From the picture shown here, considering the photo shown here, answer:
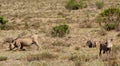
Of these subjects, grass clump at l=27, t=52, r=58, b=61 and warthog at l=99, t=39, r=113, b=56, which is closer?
warthog at l=99, t=39, r=113, b=56

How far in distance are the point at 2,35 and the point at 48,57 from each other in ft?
31.8

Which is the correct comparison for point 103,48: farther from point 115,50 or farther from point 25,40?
point 25,40

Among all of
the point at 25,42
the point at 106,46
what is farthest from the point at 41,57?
the point at 25,42

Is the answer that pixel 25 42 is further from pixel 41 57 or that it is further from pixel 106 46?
pixel 106 46

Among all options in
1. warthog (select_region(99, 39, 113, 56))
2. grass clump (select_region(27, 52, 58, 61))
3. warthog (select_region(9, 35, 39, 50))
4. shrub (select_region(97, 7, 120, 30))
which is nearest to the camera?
warthog (select_region(99, 39, 113, 56))

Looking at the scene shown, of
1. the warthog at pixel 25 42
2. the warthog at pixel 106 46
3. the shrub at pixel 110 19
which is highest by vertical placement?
the warthog at pixel 106 46

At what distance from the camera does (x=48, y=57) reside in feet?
51.0

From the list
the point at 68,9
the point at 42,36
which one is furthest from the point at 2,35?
the point at 68,9

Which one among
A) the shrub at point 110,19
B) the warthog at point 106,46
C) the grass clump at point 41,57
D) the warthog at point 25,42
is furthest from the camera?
the shrub at point 110,19

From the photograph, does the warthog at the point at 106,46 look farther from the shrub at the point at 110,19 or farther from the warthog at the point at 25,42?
the shrub at the point at 110,19

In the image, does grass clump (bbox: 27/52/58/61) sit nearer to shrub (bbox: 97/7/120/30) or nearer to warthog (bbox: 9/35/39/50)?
warthog (bbox: 9/35/39/50)

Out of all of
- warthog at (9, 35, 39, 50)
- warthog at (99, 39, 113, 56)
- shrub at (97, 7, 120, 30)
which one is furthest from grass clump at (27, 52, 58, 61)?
shrub at (97, 7, 120, 30)

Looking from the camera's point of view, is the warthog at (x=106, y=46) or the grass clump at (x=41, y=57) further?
the grass clump at (x=41, y=57)

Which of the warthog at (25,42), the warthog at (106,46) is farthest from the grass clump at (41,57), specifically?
the warthog at (25,42)
